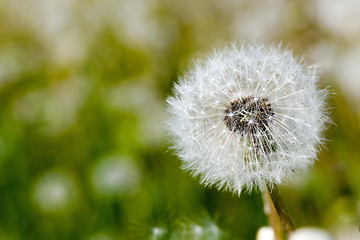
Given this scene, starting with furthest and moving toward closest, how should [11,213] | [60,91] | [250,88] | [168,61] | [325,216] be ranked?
[60,91] → [168,61] → [11,213] → [325,216] → [250,88]

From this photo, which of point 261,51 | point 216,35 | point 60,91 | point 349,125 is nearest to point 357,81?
point 349,125

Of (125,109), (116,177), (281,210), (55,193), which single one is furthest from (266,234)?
(125,109)

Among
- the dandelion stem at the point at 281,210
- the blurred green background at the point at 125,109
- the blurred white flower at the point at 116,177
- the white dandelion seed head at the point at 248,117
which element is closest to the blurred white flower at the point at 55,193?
the blurred green background at the point at 125,109

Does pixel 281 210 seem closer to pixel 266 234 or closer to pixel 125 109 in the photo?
pixel 266 234

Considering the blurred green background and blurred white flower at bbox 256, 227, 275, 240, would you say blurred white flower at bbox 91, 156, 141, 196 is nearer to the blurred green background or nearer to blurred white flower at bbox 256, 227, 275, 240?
the blurred green background

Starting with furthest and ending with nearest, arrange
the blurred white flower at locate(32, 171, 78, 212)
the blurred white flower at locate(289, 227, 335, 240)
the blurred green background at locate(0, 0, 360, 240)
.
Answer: the blurred white flower at locate(32, 171, 78, 212), the blurred green background at locate(0, 0, 360, 240), the blurred white flower at locate(289, 227, 335, 240)

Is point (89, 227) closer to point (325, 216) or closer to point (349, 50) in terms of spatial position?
point (325, 216)

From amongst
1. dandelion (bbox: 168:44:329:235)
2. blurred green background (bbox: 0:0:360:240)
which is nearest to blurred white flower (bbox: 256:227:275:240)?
dandelion (bbox: 168:44:329:235)
